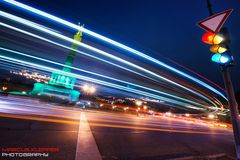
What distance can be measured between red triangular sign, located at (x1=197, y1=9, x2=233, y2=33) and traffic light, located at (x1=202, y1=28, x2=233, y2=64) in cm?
17

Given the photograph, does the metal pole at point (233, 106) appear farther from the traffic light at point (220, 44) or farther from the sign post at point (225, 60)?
the traffic light at point (220, 44)

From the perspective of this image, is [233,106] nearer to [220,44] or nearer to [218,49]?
[218,49]

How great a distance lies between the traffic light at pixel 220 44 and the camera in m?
3.68

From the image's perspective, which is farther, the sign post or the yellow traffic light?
the yellow traffic light

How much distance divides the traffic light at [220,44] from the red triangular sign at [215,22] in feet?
0.57

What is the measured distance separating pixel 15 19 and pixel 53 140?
11.6 meters

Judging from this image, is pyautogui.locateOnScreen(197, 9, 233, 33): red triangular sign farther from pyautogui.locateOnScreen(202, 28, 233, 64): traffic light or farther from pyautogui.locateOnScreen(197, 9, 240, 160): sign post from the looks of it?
pyautogui.locateOnScreen(202, 28, 233, 64): traffic light

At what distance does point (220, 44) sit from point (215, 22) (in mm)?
637

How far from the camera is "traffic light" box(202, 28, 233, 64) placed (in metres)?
3.68

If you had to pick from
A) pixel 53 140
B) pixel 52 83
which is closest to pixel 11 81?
pixel 52 83

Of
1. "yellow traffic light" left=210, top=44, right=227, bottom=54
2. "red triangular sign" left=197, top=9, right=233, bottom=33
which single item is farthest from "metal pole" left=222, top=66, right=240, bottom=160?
"red triangular sign" left=197, top=9, right=233, bottom=33

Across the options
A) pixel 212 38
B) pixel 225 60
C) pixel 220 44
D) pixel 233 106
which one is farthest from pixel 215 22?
pixel 233 106

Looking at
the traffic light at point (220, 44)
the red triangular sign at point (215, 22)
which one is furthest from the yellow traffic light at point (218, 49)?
the red triangular sign at point (215, 22)

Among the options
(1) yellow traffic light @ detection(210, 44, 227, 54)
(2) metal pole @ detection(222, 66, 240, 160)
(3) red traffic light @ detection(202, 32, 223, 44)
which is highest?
(3) red traffic light @ detection(202, 32, 223, 44)
